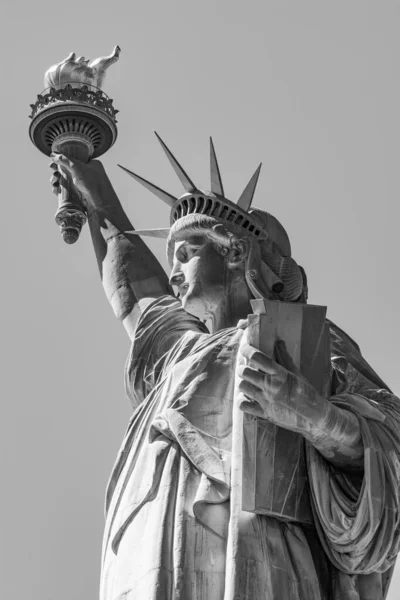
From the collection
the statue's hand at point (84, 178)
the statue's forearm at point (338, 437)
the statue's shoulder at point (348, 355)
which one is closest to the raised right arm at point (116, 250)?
the statue's hand at point (84, 178)

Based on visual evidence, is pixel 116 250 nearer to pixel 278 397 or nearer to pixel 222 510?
pixel 278 397

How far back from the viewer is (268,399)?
1811 cm

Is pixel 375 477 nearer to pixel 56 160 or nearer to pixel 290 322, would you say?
pixel 290 322

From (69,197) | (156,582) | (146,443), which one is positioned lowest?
(156,582)

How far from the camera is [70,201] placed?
22172 millimetres

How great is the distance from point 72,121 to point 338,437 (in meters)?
5.53

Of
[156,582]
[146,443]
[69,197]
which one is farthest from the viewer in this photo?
[69,197]

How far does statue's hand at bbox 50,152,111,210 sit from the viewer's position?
22.1m

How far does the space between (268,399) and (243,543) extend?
1207mm

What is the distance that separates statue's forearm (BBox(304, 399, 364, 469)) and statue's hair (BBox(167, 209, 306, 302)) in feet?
5.67

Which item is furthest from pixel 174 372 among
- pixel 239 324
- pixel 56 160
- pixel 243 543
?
pixel 56 160

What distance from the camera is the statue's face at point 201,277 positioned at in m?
19.7

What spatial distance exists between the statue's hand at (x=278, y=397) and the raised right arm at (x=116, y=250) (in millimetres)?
3034

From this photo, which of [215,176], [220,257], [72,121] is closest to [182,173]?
[215,176]
